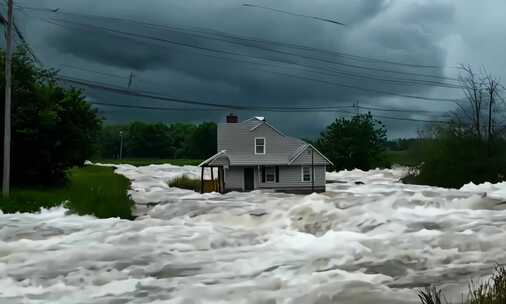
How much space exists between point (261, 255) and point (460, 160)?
1271 inches

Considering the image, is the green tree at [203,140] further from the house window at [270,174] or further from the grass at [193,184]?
the house window at [270,174]

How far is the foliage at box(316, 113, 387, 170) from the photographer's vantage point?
78.6 meters

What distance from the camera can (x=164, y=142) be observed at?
149875 millimetres

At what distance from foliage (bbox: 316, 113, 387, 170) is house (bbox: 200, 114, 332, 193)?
34113 millimetres

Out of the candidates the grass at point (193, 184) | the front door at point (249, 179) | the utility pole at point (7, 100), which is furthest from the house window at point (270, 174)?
the utility pole at point (7, 100)

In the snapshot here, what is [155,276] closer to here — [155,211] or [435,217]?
[435,217]

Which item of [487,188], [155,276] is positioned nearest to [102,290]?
[155,276]

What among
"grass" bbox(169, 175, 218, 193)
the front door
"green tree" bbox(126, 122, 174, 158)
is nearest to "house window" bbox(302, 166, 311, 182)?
the front door

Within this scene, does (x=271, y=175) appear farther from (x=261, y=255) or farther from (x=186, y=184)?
(x=261, y=255)

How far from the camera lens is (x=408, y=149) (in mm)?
52344

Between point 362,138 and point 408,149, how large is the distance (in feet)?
89.7

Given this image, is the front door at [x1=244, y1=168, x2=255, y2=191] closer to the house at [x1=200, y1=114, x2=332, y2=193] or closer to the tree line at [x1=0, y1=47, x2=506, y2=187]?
the house at [x1=200, y1=114, x2=332, y2=193]

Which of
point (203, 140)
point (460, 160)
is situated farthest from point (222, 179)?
point (203, 140)

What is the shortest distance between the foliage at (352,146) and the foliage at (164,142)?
63275mm
